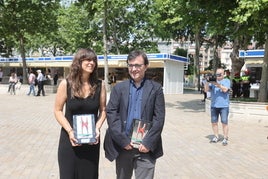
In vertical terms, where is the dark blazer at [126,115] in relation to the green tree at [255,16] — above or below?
below

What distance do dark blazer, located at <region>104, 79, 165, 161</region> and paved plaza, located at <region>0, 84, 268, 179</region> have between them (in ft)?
7.58

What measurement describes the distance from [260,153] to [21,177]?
469cm

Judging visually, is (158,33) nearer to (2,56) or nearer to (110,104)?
(2,56)

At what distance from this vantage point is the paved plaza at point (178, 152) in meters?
6.04

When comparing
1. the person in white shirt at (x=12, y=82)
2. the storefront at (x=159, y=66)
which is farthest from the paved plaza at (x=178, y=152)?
the storefront at (x=159, y=66)

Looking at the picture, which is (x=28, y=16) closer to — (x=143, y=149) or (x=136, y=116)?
(x=136, y=116)

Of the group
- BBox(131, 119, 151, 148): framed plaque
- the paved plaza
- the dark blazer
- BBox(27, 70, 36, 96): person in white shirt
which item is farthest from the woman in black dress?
BBox(27, 70, 36, 96): person in white shirt

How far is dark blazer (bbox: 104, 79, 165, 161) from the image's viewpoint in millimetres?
3479

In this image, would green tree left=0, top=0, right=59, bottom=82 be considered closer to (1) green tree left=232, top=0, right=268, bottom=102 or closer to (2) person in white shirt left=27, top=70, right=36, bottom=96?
(2) person in white shirt left=27, top=70, right=36, bottom=96

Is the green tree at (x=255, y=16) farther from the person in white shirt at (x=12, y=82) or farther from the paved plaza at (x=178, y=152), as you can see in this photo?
the person in white shirt at (x=12, y=82)

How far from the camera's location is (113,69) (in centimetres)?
3712

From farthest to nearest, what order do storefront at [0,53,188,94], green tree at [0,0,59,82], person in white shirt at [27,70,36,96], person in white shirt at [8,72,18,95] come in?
storefront at [0,53,188,94]
green tree at [0,0,59,82]
person in white shirt at [8,72,18,95]
person in white shirt at [27,70,36,96]

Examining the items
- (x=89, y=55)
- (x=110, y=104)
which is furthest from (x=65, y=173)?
(x=89, y=55)

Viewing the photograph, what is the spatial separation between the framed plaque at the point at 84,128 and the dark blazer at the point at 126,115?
175 mm
